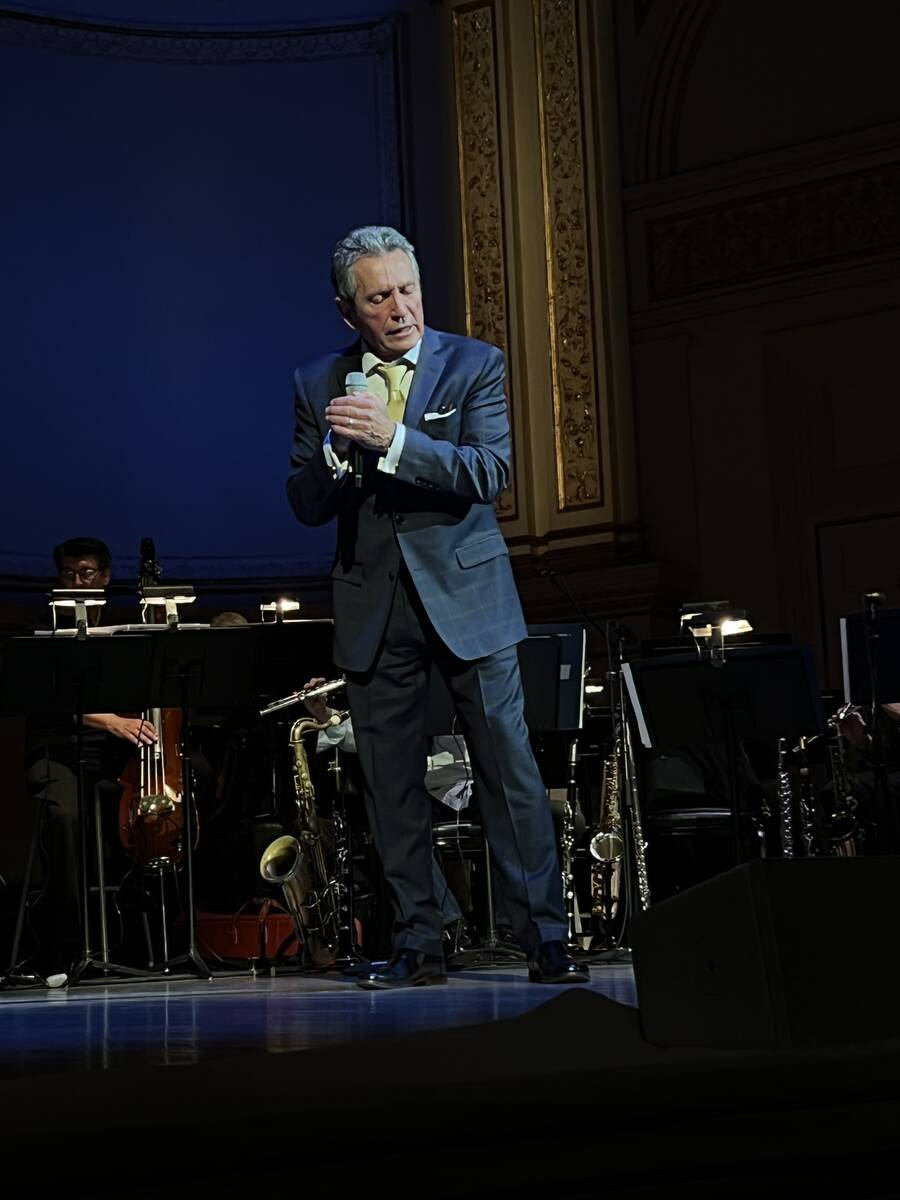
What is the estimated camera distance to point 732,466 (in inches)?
294

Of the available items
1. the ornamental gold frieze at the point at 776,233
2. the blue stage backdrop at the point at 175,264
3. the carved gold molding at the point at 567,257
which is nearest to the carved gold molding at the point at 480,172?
the carved gold molding at the point at 567,257

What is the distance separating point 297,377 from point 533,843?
3.59 feet

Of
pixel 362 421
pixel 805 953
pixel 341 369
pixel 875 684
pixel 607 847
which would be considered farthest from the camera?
pixel 607 847

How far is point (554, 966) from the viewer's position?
346 centimetres

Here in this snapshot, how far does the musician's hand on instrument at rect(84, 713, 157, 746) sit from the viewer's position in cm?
539

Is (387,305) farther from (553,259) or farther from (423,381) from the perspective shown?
(553,259)

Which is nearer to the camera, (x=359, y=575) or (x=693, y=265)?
(x=359, y=575)

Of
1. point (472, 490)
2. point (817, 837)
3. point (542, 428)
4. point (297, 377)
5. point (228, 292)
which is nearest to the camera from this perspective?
point (472, 490)

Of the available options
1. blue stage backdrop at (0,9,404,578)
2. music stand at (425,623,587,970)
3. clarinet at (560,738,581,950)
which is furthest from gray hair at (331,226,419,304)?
blue stage backdrop at (0,9,404,578)

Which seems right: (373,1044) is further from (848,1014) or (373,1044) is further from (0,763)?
(0,763)

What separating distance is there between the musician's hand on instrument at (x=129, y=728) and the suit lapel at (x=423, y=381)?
214 cm

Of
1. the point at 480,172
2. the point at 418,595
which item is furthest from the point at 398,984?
the point at 480,172

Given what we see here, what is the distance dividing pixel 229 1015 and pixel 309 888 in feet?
8.58

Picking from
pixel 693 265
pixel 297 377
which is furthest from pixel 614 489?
pixel 297 377
